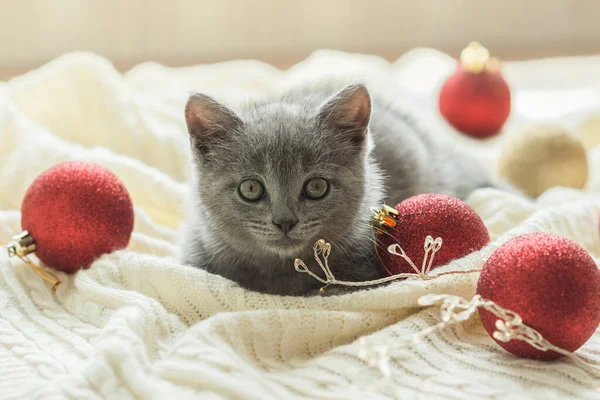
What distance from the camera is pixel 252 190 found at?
1148 mm

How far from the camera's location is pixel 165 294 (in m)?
1.16

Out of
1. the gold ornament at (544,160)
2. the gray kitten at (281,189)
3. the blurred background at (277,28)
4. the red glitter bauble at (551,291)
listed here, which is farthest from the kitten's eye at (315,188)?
the blurred background at (277,28)

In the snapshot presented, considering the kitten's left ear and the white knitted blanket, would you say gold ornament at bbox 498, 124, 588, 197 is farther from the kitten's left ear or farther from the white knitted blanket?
the kitten's left ear

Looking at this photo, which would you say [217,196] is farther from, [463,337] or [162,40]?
[162,40]

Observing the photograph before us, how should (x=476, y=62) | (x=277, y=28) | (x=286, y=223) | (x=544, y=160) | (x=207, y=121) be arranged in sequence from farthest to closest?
(x=277, y=28), (x=476, y=62), (x=544, y=160), (x=207, y=121), (x=286, y=223)

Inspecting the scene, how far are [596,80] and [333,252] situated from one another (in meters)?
1.80

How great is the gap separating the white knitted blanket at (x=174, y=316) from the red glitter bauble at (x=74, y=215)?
1.8 inches

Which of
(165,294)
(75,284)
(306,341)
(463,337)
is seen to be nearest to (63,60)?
(75,284)

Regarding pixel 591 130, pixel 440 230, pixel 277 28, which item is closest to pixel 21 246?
pixel 440 230

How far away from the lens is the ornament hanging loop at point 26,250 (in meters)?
1.26

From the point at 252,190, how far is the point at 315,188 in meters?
0.11

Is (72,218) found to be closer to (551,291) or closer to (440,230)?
(440,230)

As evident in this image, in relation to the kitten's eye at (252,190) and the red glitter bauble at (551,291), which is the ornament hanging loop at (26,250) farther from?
the red glitter bauble at (551,291)

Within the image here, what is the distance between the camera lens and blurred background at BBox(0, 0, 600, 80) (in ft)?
9.76
